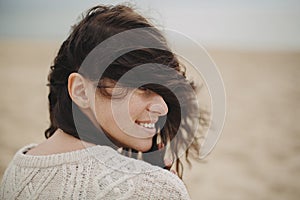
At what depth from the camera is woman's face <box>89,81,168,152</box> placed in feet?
3.95

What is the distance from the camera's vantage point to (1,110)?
5.72 m

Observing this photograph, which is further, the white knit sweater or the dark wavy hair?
the dark wavy hair

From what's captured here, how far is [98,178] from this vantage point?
111cm

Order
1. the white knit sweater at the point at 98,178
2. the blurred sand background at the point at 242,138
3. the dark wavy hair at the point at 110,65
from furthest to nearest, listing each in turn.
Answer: the blurred sand background at the point at 242,138
the dark wavy hair at the point at 110,65
the white knit sweater at the point at 98,178

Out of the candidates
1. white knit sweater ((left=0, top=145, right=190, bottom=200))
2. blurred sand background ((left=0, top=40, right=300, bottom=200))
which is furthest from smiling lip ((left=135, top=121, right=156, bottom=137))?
blurred sand background ((left=0, top=40, right=300, bottom=200))

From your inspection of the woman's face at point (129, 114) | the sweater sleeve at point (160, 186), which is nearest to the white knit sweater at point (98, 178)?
the sweater sleeve at point (160, 186)

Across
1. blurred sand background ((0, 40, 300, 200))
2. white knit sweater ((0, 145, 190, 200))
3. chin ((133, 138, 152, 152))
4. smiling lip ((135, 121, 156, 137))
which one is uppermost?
smiling lip ((135, 121, 156, 137))

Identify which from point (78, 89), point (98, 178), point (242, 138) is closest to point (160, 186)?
point (98, 178)

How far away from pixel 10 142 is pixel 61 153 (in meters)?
3.13

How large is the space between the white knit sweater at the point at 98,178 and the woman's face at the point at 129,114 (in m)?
0.10

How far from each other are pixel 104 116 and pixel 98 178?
18 centimetres

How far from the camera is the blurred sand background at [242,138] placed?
3.51 metres

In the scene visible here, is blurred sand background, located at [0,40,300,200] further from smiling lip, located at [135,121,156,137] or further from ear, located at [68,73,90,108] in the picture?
ear, located at [68,73,90,108]

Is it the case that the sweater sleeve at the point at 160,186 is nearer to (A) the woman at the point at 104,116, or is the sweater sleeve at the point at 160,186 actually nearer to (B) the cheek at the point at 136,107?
(A) the woman at the point at 104,116
